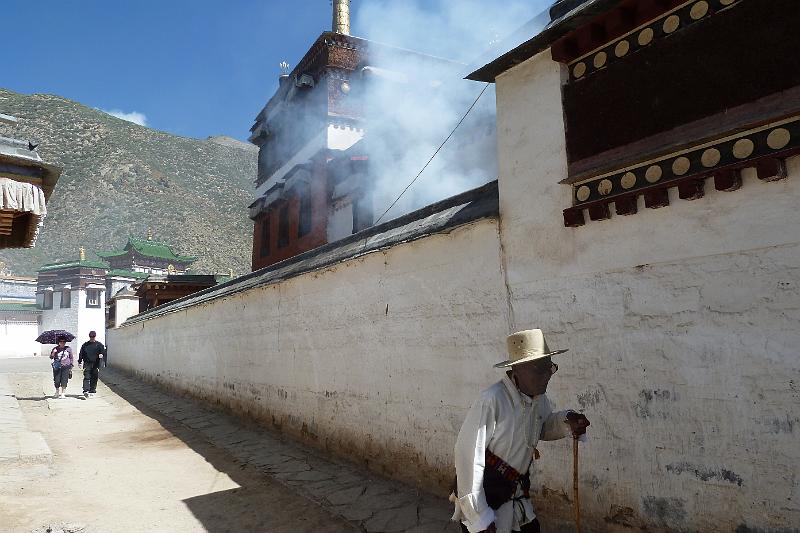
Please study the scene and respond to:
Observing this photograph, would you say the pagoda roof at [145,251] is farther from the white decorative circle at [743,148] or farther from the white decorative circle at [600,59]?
the white decorative circle at [743,148]

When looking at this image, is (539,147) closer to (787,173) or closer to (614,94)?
(614,94)

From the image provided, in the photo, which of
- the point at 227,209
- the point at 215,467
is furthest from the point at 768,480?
the point at 227,209

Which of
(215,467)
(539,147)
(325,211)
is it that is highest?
(325,211)

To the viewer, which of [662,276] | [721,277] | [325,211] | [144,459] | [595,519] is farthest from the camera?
[325,211]

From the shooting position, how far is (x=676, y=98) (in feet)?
11.3

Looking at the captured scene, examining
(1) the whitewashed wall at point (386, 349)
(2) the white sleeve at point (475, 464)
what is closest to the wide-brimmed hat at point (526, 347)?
(2) the white sleeve at point (475, 464)

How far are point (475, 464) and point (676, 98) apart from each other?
8.70ft

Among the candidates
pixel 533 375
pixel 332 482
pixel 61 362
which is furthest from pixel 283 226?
pixel 533 375

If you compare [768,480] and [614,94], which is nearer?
[768,480]

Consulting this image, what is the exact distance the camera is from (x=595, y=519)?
12.6ft

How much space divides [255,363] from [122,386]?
12264 millimetres

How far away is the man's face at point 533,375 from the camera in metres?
2.83

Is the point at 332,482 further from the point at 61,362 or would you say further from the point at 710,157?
the point at 61,362

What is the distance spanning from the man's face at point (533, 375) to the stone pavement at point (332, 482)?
7.34 feet
